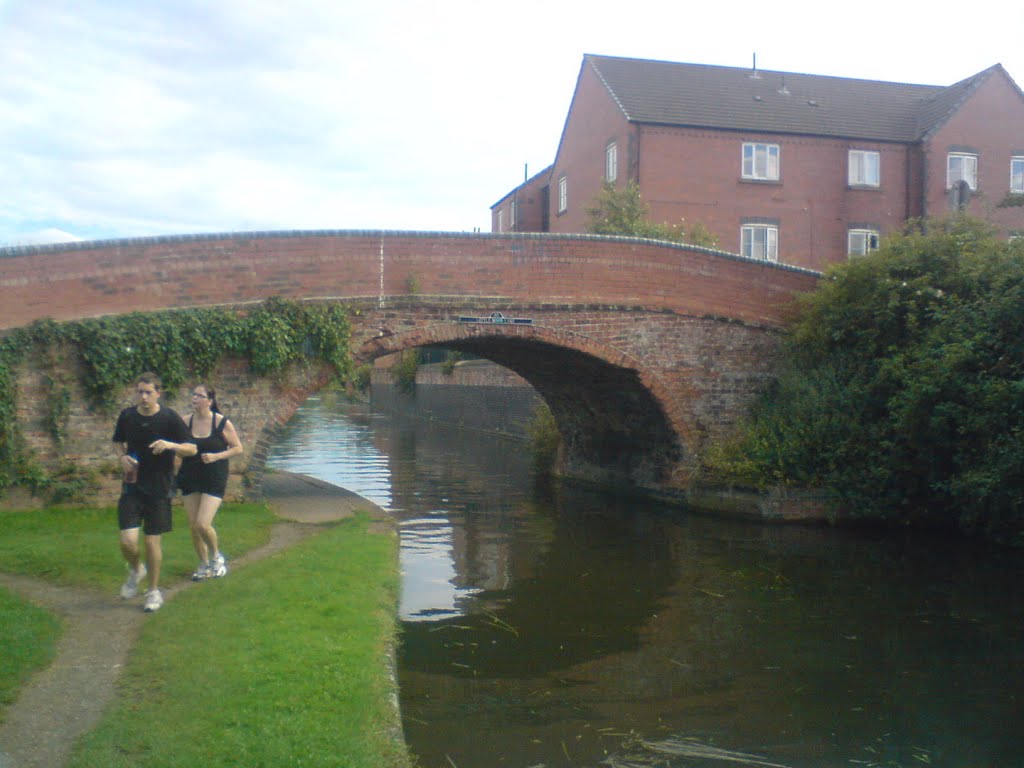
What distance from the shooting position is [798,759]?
6.24 m

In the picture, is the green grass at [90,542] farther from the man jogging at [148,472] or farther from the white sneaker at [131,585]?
the man jogging at [148,472]

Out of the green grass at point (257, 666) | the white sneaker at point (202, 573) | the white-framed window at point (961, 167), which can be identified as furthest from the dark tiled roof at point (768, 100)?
the white sneaker at point (202, 573)

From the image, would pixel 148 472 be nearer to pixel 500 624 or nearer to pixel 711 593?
pixel 500 624

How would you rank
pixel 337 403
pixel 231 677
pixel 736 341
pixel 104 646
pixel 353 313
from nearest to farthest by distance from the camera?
1. pixel 231 677
2. pixel 104 646
3. pixel 353 313
4. pixel 736 341
5. pixel 337 403

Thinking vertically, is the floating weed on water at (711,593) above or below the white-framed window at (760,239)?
below

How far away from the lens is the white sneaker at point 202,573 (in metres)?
8.85

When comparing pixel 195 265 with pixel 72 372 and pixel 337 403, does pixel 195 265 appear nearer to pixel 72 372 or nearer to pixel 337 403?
pixel 72 372

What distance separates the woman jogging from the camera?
28.0 ft

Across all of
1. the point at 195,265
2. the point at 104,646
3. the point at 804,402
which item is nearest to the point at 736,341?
the point at 804,402

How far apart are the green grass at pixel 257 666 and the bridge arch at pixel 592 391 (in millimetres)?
6549

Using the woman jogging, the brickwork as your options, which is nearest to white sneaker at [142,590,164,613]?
the woman jogging

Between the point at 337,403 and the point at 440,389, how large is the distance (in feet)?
99.0

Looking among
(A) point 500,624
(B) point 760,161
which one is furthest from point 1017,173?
(A) point 500,624

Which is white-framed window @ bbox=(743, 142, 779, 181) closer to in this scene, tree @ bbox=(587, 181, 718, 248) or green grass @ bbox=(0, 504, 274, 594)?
tree @ bbox=(587, 181, 718, 248)
